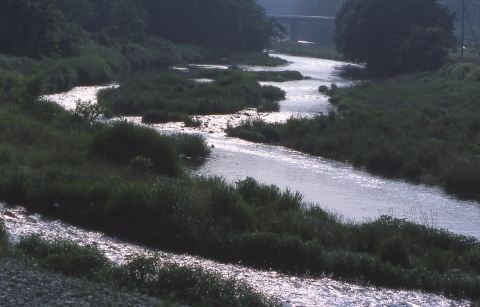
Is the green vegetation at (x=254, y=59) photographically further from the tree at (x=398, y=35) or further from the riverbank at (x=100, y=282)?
the riverbank at (x=100, y=282)

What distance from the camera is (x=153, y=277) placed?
11.5m

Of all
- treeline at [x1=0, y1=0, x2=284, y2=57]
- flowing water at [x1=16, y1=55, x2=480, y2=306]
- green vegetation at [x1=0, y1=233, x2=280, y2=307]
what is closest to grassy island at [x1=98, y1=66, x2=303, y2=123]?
flowing water at [x1=16, y1=55, x2=480, y2=306]

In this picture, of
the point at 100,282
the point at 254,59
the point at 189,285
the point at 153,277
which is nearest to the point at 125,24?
the point at 254,59

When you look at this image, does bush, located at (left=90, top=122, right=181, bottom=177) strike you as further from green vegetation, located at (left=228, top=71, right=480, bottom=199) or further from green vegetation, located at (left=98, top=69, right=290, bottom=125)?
green vegetation, located at (left=98, top=69, right=290, bottom=125)

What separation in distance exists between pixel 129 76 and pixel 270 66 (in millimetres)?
29685

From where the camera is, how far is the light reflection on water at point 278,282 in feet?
42.6

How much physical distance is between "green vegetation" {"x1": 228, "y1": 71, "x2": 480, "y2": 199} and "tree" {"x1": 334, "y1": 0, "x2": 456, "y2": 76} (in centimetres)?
2253

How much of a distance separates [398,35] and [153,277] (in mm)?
65310

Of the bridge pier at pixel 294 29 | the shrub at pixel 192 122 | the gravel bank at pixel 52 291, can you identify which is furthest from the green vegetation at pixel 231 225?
the bridge pier at pixel 294 29

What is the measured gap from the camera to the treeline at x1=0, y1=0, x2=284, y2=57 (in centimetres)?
5012

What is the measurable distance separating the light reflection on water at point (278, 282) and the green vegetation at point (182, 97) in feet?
65.8

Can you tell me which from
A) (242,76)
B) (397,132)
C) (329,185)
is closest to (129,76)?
(242,76)

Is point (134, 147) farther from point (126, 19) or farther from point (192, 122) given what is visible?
point (126, 19)

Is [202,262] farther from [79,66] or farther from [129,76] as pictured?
[129,76]
